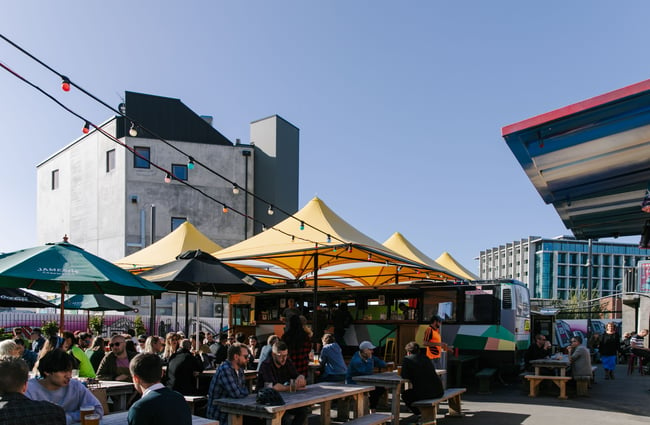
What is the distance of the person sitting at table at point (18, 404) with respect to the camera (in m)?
3.73

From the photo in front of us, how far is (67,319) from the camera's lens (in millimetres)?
30156

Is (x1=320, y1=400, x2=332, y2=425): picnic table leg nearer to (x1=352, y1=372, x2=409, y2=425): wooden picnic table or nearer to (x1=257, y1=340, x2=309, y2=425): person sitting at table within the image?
(x1=257, y1=340, x2=309, y2=425): person sitting at table

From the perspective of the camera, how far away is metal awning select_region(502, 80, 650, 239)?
5.93 meters

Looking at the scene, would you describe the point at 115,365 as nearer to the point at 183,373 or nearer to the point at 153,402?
the point at 183,373

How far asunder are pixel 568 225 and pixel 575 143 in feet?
15.9

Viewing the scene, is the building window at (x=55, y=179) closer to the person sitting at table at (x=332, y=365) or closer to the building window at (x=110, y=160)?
the building window at (x=110, y=160)

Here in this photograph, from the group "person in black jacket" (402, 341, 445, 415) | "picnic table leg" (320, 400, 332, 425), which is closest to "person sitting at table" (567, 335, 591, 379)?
"person in black jacket" (402, 341, 445, 415)

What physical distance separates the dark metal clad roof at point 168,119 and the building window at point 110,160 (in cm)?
134

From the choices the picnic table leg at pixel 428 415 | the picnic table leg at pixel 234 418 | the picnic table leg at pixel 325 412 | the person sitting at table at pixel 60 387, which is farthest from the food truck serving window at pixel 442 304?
the person sitting at table at pixel 60 387

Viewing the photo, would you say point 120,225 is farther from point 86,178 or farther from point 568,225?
point 568,225

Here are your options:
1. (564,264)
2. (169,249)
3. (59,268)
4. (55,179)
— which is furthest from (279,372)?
(564,264)

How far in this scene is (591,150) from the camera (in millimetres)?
6840

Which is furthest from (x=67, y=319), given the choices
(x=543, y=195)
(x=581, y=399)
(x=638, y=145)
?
(x=638, y=145)

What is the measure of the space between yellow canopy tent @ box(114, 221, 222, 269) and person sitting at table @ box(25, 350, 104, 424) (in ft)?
40.3
